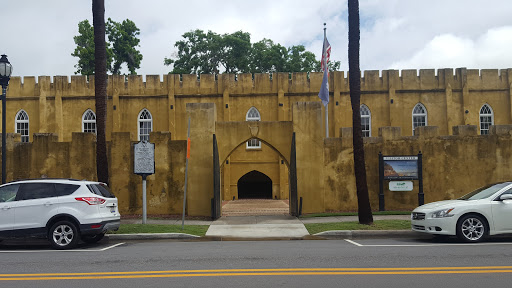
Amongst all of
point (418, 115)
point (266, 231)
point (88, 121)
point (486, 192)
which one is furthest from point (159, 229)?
point (418, 115)

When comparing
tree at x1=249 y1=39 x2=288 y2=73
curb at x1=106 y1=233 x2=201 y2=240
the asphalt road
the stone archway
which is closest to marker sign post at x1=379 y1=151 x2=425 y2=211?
the stone archway

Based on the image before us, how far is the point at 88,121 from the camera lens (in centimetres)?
3064

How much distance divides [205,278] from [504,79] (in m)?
28.0

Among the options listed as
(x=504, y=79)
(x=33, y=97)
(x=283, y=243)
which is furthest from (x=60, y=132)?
(x=504, y=79)

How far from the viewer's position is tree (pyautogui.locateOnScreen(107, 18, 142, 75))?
45.6m

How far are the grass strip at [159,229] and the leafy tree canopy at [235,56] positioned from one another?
3283 centimetres

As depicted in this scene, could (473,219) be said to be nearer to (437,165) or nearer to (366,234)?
(366,234)

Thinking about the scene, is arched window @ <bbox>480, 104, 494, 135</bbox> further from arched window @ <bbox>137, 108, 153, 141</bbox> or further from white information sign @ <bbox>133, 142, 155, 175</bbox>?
white information sign @ <bbox>133, 142, 155, 175</bbox>

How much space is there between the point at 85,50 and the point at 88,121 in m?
12.9

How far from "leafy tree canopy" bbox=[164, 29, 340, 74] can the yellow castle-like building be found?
16.6 meters

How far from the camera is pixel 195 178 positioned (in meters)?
19.4

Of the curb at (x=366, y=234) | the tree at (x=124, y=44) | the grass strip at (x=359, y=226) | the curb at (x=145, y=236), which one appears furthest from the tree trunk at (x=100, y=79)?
the tree at (x=124, y=44)

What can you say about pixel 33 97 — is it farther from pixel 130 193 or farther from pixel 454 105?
pixel 454 105

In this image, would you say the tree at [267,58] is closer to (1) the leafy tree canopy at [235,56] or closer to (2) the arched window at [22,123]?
(1) the leafy tree canopy at [235,56]
